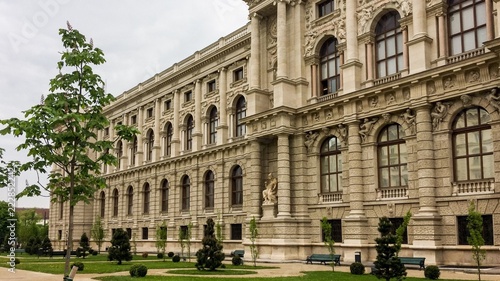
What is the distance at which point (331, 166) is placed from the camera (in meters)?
36.1

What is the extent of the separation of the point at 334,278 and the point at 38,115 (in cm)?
1520

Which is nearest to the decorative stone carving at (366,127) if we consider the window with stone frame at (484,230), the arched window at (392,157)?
the arched window at (392,157)

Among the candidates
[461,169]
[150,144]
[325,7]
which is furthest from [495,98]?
[150,144]

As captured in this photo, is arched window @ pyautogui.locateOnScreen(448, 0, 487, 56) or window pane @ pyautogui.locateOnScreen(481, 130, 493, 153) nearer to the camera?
window pane @ pyautogui.locateOnScreen(481, 130, 493, 153)

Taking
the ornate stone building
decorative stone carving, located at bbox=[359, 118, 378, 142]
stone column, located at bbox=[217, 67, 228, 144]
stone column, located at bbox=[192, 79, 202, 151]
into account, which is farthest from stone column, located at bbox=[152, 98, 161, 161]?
decorative stone carving, located at bbox=[359, 118, 378, 142]

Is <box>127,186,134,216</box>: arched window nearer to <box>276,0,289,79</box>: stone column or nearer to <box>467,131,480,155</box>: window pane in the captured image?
<box>276,0,289,79</box>: stone column

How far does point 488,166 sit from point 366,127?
7.99 m

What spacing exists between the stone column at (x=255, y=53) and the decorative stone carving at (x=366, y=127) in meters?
11.2

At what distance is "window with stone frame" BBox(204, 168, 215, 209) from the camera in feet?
167

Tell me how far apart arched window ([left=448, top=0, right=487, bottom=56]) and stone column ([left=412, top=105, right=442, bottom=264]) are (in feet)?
12.9

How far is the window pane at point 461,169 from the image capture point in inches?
1104

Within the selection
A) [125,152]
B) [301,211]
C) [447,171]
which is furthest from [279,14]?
[125,152]

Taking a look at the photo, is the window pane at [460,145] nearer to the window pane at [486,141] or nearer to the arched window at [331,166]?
the window pane at [486,141]

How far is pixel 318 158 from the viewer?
1448 inches
